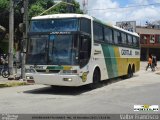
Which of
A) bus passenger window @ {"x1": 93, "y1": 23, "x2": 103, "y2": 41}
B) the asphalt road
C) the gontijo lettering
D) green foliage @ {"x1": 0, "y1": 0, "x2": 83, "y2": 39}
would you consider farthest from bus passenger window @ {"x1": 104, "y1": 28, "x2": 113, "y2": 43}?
green foliage @ {"x1": 0, "y1": 0, "x2": 83, "y2": 39}

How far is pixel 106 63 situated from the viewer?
2127cm

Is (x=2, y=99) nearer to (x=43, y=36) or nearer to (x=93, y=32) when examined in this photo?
(x=43, y=36)

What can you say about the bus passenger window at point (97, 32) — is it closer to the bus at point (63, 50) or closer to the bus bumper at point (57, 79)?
the bus at point (63, 50)

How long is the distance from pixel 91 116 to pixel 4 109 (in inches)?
123

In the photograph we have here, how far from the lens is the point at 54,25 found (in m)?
17.7

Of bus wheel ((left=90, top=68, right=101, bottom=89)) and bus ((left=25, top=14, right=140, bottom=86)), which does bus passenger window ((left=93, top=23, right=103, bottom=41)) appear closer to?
bus ((left=25, top=14, right=140, bottom=86))

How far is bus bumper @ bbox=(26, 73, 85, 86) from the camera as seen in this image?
16.9m

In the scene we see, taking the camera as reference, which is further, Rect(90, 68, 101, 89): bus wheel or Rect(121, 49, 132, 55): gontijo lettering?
Rect(121, 49, 132, 55): gontijo lettering

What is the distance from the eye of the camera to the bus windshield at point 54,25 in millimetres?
17359

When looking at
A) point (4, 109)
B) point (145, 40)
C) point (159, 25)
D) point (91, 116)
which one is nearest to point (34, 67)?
point (4, 109)

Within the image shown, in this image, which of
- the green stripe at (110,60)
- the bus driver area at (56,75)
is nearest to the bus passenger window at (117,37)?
the green stripe at (110,60)

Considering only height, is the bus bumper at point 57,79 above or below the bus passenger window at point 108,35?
below

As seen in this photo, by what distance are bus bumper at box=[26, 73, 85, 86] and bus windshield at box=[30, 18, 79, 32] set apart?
1.99 metres

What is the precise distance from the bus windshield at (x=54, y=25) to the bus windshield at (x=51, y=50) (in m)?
0.36
